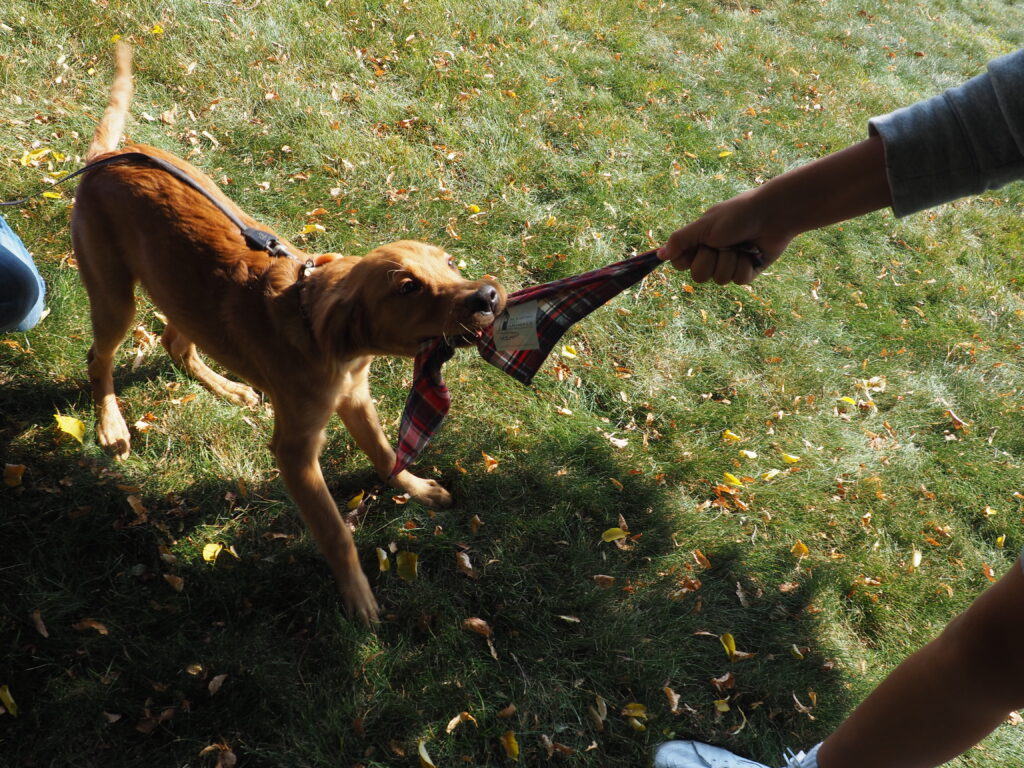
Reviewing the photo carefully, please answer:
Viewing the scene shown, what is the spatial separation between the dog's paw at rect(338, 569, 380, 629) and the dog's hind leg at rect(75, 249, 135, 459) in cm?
140

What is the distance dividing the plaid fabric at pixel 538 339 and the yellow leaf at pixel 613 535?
1114 millimetres

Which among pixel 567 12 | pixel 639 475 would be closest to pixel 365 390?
pixel 639 475

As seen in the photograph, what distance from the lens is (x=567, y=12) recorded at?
26.2 ft

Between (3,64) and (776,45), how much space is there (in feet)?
28.1

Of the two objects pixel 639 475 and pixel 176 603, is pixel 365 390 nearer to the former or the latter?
pixel 176 603

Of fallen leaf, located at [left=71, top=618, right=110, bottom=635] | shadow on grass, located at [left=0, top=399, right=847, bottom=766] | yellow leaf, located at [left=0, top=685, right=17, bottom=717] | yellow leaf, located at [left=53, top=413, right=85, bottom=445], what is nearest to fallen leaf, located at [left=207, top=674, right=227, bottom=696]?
shadow on grass, located at [left=0, top=399, right=847, bottom=766]

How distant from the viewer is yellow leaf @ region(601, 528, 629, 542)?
3650 millimetres

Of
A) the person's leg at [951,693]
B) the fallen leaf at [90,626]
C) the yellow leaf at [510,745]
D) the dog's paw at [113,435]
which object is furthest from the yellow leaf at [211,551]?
the person's leg at [951,693]

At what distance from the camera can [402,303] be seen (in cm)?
267

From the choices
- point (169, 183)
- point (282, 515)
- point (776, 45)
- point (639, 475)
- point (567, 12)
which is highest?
point (776, 45)

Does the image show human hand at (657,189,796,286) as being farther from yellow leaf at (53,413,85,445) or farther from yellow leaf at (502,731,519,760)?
yellow leaf at (53,413,85,445)

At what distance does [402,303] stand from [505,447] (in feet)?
4.90

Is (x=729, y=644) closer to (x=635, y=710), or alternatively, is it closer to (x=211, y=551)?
(x=635, y=710)

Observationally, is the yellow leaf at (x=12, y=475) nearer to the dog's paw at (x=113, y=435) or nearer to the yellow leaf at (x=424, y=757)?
the dog's paw at (x=113, y=435)
